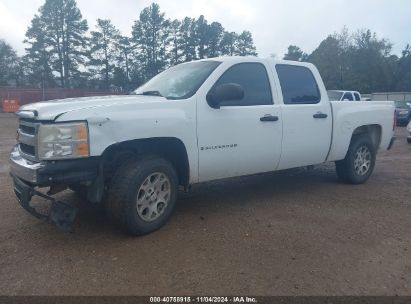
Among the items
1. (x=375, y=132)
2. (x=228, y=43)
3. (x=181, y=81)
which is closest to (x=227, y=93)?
(x=181, y=81)

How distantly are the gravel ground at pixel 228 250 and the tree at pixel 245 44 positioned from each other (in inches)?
2284

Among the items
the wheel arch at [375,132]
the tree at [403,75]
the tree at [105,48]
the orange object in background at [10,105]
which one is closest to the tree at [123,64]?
the tree at [105,48]

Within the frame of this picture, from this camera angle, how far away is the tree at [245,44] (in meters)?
61.9

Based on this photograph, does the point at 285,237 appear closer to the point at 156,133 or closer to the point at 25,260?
the point at 156,133

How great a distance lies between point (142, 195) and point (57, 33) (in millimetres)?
54770

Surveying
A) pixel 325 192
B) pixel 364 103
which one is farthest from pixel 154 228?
pixel 364 103

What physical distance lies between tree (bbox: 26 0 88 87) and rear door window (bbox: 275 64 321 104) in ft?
173

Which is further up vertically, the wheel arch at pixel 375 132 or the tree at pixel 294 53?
the tree at pixel 294 53

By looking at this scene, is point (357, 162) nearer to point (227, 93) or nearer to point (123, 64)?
point (227, 93)

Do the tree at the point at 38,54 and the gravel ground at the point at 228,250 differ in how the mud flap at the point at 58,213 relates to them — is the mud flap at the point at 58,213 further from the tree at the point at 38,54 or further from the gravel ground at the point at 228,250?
the tree at the point at 38,54

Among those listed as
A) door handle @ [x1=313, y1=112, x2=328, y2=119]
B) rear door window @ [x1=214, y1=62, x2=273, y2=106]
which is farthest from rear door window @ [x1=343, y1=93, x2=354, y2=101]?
rear door window @ [x1=214, y1=62, x2=273, y2=106]

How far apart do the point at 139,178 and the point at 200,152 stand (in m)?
0.84

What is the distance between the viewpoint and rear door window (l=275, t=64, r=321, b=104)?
559 cm

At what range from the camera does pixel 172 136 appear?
14.1 feet
